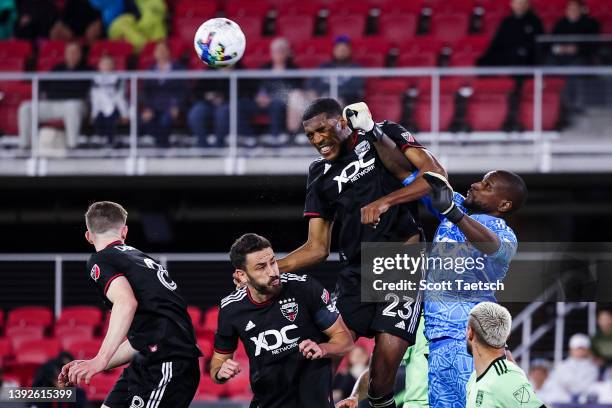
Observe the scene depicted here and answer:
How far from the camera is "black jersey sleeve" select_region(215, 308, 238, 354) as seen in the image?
6.88 metres

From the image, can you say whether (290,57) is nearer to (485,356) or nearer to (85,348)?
(85,348)

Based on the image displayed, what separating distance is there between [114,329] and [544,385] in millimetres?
5929

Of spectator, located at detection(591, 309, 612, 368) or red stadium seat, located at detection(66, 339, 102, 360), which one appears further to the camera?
red stadium seat, located at detection(66, 339, 102, 360)

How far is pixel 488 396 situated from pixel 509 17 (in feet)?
28.1

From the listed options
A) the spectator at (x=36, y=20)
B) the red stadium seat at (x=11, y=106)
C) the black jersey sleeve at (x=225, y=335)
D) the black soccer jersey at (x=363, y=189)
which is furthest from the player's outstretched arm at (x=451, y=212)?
the spectator at (x=36, y=20)

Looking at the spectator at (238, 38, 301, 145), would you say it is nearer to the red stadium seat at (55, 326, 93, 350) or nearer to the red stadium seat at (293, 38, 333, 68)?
the red stadium seat at (293, 38, 333, 68)

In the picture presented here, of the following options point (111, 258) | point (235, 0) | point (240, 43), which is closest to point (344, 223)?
point (111, 258)

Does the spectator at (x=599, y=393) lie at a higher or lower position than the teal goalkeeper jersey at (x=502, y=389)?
lower

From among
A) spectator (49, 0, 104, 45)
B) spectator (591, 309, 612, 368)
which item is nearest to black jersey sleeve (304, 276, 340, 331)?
spectator (591, 309, 612, 368)

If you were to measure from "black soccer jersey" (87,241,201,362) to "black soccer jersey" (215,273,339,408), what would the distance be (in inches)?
10.3

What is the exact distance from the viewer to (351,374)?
1109 cm

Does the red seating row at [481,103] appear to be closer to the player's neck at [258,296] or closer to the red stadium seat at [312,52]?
the red stadium seat at [312,52]

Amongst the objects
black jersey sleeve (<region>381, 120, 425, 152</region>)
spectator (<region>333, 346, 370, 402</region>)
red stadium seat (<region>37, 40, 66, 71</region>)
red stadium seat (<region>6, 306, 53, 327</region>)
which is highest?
red stadium seat (<region>37, 40, 66, 71</region>)

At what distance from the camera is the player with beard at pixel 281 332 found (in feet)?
22.3
